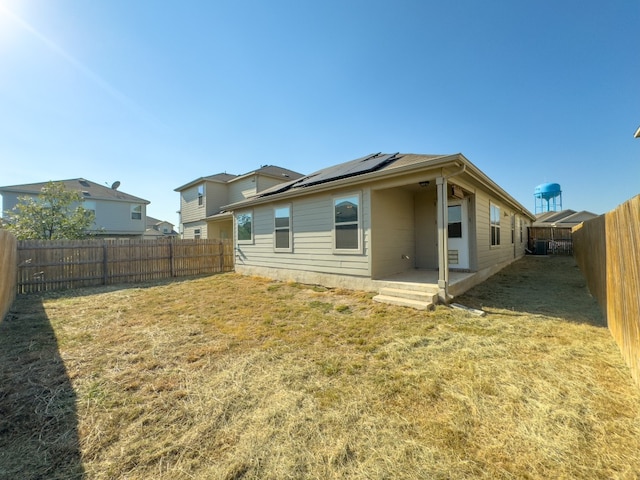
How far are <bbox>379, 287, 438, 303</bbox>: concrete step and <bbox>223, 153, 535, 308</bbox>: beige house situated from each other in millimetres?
21

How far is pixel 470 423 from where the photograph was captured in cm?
200

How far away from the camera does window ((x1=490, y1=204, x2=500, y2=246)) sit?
8727 mm

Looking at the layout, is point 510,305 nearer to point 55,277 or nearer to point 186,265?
point 186,265

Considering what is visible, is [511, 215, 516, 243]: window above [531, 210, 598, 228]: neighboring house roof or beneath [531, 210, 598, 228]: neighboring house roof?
beneath

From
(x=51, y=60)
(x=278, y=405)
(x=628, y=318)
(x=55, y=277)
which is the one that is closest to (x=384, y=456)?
(x=278, y=405)

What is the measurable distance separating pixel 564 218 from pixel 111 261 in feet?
124

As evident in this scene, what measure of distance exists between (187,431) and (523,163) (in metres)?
19.0

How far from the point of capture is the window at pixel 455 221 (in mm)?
7242

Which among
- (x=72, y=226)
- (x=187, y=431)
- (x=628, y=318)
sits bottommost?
(x=187, y=431)

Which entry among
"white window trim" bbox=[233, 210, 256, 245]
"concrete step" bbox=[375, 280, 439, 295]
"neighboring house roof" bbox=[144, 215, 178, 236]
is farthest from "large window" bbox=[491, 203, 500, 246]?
"neighboring house roof" bbox=[144, 215, 178, 236]

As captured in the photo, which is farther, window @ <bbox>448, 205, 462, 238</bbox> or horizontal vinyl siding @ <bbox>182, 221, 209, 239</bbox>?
horizontal vinyl siding @ <bbox>182, 221, 209, 239</bbox>

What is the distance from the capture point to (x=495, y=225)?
29.8 feet

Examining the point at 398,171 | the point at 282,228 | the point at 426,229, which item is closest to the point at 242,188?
the point at 282,228

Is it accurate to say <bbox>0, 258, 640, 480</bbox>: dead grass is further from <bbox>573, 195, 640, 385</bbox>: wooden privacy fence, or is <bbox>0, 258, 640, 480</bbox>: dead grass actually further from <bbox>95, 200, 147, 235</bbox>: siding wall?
<bbox>95, 200, 147, 235</bbox>: siding wall
